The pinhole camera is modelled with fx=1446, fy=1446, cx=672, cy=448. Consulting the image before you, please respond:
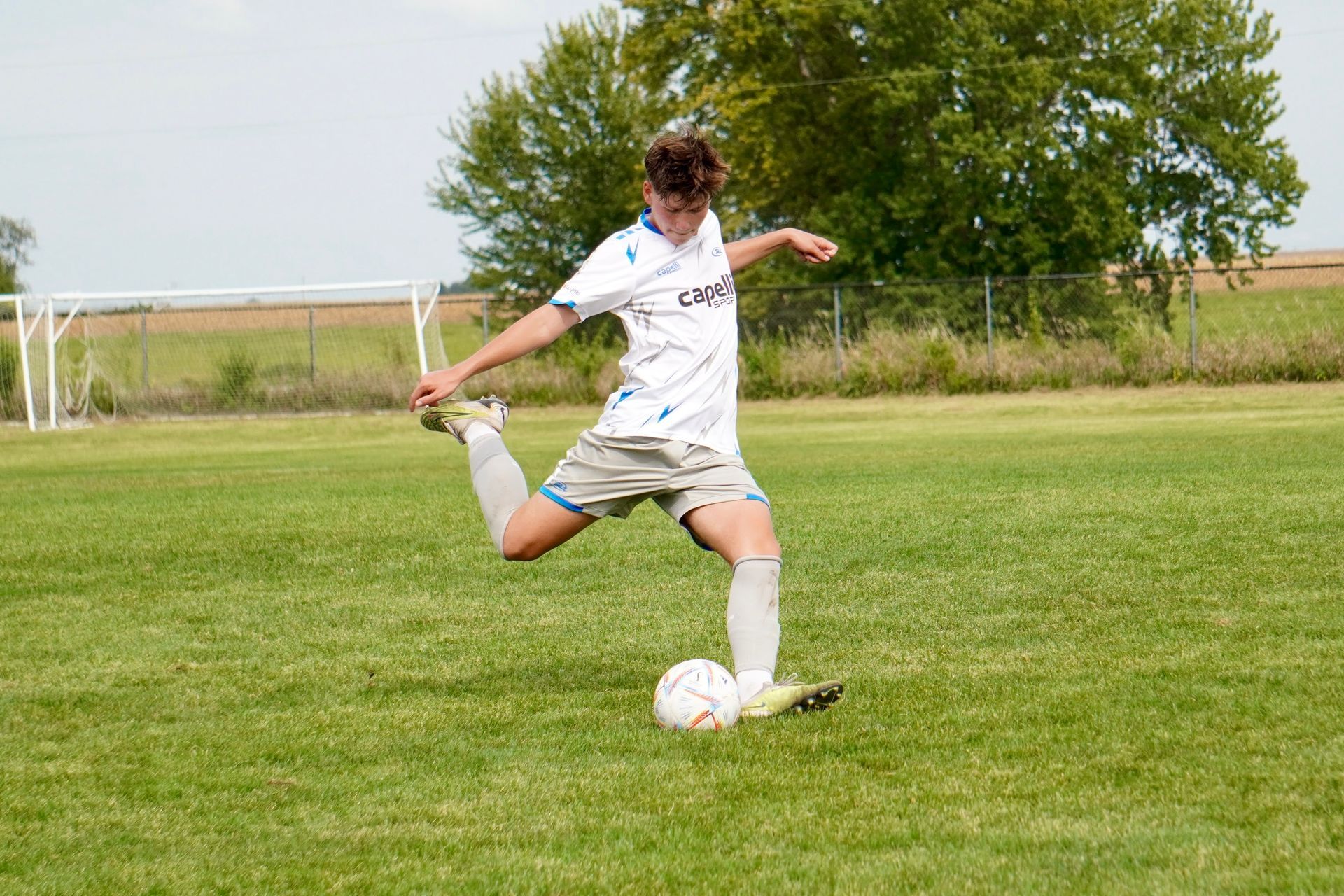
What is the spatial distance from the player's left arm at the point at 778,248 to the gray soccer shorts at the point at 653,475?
2.95 feet

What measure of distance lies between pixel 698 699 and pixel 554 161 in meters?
37.9

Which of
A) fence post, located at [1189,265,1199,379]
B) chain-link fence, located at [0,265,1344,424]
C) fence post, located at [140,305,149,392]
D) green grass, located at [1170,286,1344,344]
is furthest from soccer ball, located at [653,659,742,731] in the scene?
fence post, located at [140,305,149,392]

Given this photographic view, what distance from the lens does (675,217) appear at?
5121mm

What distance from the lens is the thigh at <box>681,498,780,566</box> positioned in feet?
17.0

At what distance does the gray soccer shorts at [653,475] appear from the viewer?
17.0 feet

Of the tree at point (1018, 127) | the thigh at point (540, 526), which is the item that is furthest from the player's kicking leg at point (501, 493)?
the tree at point (1018, 127)

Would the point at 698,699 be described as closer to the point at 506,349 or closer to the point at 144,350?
the point at 506,349

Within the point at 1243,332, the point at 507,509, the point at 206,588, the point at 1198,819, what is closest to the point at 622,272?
the point at 507,509

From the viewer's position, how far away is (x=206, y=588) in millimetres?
8422

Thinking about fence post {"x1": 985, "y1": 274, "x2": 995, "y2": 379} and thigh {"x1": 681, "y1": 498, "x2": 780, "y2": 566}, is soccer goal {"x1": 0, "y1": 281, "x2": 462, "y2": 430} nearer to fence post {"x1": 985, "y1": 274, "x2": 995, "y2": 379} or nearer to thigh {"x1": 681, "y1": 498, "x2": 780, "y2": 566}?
fence post {"x1": 985, "y1": 274, "x2": 995, "y2": 379}

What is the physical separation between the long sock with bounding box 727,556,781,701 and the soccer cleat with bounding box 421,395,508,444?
149 cm

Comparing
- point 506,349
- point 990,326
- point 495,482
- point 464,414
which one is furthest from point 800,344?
point 506,349

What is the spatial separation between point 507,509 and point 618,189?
36955mm

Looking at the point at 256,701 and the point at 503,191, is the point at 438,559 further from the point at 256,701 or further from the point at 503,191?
the point at 503,191
